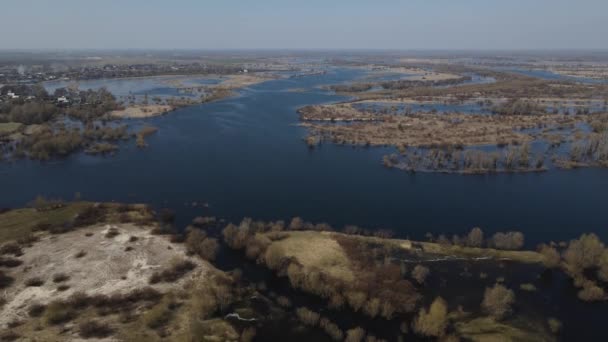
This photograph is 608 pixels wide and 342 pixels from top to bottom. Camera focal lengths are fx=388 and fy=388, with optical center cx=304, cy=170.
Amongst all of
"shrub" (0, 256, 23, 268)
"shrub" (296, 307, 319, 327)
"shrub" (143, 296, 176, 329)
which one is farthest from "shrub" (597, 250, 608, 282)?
"shrub" (0, 256, 23, 268)

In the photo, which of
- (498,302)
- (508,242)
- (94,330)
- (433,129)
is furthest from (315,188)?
Result: (433,129)

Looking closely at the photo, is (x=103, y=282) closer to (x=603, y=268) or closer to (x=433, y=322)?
(x=433, y=322)

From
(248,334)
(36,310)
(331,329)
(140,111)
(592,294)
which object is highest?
(140,111)

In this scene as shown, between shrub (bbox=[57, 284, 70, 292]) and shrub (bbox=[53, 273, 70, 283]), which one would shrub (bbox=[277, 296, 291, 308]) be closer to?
shrub (bbox=[57, 284, 70, 292])

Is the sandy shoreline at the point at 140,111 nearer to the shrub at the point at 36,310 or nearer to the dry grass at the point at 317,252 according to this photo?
the dry grass at the point at 317,252

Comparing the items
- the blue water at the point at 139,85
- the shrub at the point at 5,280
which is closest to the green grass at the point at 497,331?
the shrub at the point at 5,280

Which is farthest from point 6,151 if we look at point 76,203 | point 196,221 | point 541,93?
point 541,93
